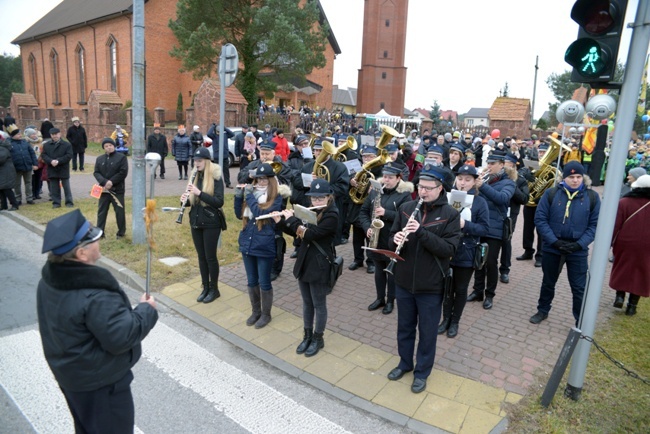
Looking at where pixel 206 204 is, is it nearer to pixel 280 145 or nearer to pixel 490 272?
pixel 490 272

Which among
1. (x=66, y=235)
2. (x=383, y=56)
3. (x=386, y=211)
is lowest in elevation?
(x=386, y=211)

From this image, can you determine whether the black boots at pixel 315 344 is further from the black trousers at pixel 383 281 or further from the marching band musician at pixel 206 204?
the marching band musician at pixel 206 204

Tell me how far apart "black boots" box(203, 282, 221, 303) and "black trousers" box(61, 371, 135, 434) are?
11.5 ft

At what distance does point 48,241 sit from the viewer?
237cm

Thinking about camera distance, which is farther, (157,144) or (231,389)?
(157,144)

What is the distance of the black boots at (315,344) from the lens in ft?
16.2

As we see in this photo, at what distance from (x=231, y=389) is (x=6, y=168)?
951cm

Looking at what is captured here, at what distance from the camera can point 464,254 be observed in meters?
5.34

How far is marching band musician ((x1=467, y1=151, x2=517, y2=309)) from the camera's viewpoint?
6125mm

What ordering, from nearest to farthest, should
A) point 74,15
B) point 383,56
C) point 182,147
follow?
point 182,147
point 74,15
point 383,56

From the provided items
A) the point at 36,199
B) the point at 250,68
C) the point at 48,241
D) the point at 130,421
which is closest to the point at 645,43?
the point at 48,241

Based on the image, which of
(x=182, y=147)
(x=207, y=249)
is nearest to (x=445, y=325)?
(x=207, y=249)

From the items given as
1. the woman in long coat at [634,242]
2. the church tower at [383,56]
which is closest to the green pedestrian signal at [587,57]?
the woman in long coat at [634,242]

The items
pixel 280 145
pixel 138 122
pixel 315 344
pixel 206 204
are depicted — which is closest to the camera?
pixel 315 344
